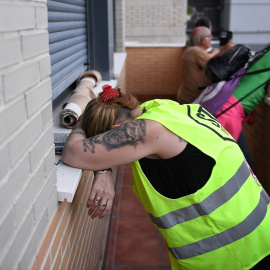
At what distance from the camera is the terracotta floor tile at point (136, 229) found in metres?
3.80

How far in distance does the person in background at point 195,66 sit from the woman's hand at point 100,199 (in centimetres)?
330

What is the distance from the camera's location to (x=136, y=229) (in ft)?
12.8

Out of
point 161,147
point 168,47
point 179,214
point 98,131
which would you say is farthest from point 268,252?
point 168,47

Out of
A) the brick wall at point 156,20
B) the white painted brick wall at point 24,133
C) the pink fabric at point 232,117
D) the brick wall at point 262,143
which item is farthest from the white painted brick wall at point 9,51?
the brick wall at point 156,20

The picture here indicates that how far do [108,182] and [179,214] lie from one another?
1.18 feet

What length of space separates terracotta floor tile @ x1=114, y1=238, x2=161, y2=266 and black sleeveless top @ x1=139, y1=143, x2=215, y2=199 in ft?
5.65

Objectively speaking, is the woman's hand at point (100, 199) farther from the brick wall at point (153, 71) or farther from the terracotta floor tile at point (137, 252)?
the brick wall at point (153, 71)

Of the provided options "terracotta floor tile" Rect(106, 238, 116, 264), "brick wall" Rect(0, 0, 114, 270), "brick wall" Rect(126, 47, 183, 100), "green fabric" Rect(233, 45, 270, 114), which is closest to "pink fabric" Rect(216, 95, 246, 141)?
"green fabric" Rect(233, 45, 270, 114)

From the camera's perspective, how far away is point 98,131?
1915 millimetres

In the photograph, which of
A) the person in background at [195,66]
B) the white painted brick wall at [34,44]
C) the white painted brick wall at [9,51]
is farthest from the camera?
the person in background at [195,66]

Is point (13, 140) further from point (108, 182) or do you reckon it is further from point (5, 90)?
point (108, 182)

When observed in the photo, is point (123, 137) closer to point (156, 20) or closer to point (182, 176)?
point (182, 176)

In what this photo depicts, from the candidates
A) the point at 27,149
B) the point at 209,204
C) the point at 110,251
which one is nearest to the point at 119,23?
the point at 110,251

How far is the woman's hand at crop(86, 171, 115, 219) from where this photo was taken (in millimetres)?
1873
